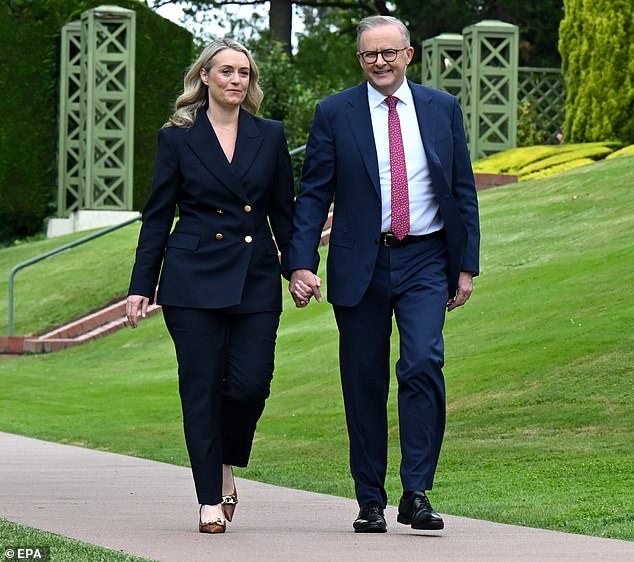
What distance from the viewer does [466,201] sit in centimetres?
694

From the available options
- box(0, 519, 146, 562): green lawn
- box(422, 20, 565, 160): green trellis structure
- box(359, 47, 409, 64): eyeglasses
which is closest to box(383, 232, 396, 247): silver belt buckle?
box(359, 47, 409, 64): eyeglasses

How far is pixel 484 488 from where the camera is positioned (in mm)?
8711

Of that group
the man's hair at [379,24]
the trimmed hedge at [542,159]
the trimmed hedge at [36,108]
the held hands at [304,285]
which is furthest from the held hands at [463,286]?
the trimmed hedge at [36,108]

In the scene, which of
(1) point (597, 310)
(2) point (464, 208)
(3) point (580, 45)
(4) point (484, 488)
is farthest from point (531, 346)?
(3) point (580, 45)

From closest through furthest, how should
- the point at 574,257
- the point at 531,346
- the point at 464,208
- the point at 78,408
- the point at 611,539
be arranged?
1. the point at 611,539
2. the point at 464,208
3. the point at 531,346
4. the point at 78,408
5. the point at 574,257

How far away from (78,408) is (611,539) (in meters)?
9.32

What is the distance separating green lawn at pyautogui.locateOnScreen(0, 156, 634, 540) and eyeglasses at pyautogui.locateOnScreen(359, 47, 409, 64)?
1.99m

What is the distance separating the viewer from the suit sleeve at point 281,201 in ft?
23.3

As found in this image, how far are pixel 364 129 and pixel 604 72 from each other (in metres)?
18.9

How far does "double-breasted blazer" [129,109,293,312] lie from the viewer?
6.89m

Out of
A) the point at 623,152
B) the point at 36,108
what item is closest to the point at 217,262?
the point at 623,152

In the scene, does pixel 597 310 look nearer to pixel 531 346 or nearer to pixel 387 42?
pixel 531 346

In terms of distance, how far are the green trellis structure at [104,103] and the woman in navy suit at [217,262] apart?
70.7 feet

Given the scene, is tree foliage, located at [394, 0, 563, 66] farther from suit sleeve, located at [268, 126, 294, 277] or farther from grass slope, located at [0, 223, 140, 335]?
suit sleeve, located at [268, 126, 294, 277]
